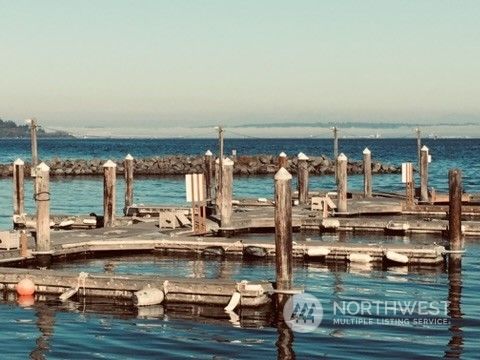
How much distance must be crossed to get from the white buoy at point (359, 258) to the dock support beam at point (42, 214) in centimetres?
935

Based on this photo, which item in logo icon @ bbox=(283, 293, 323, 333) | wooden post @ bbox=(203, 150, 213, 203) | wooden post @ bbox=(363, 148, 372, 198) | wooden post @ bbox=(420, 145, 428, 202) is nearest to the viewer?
logo icon @ bbox=(283, 293, 323, 333)

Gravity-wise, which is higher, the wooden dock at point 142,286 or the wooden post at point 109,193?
the wooden post at point 109,193

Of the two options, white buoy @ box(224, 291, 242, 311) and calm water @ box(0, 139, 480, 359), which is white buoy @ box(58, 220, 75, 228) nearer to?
calm water @ box(0, 139, 480, 359)

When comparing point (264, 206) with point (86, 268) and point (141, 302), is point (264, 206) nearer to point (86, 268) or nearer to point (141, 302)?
point (86, 268)

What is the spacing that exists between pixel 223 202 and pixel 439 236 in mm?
8711

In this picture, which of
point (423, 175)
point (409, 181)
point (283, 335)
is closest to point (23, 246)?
point (283, 335)

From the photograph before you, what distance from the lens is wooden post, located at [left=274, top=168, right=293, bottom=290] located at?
21.9 metres

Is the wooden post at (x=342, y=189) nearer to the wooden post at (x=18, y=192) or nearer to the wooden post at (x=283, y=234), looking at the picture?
the wooden post at (x=18, y=192)

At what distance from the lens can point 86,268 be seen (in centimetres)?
2870

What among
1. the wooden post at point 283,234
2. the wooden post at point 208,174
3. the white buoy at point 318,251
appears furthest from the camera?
the wooden post at point 208,174

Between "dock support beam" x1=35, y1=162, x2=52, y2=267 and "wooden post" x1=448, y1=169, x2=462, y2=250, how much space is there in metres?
12.5

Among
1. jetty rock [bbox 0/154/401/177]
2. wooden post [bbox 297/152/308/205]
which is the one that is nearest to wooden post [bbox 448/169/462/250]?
wooden post [bbox 297/152/308/205]

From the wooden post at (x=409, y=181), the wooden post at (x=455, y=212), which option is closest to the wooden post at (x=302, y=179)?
the wooden post at (x=409, y=181)

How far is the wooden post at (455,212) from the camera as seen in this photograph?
2959cm
